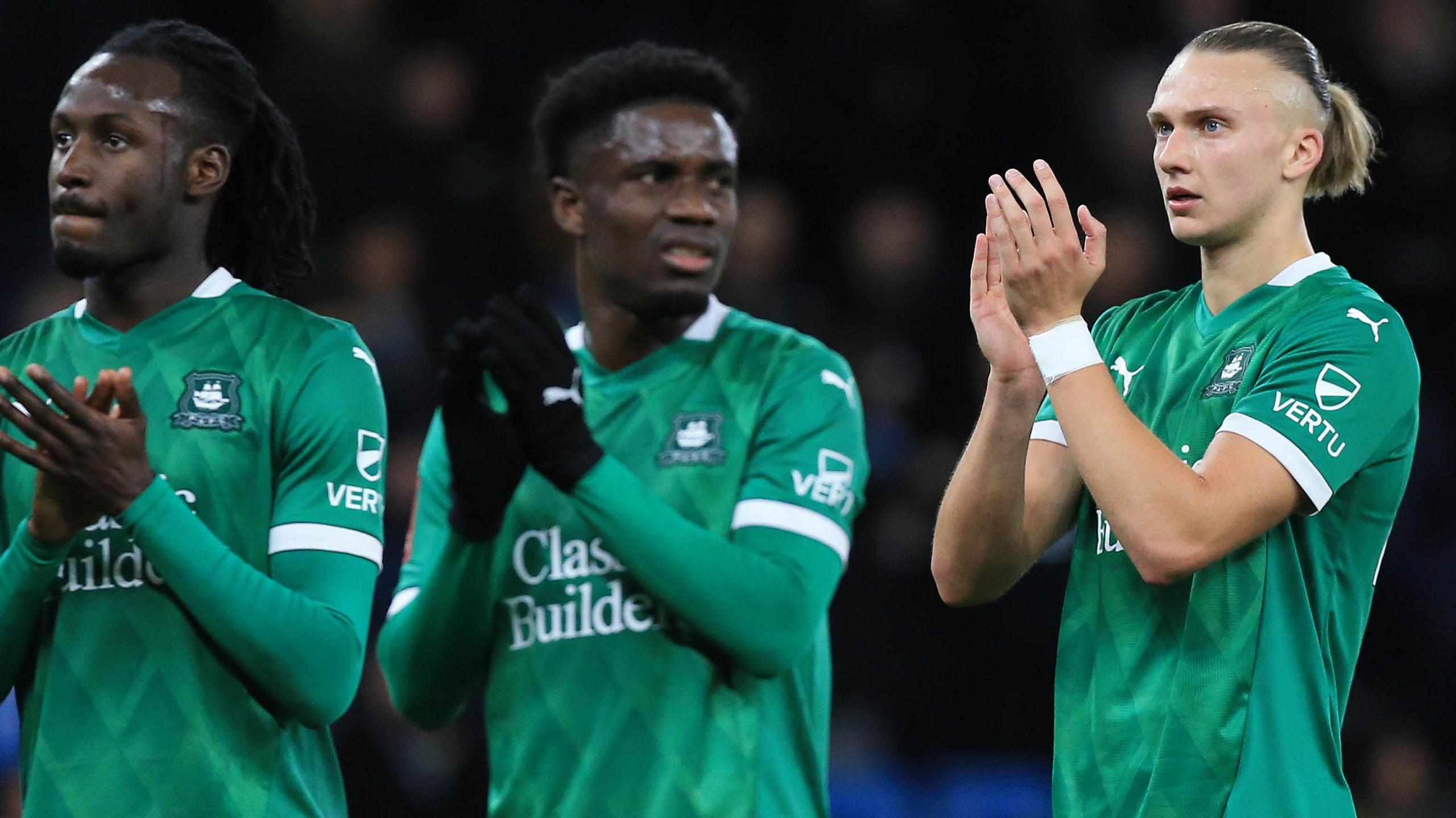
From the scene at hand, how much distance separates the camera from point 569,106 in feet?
14.1

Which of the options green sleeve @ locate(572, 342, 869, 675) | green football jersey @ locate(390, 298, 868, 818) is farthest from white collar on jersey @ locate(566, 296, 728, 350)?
green sleeve @ locate(572, 342, 869, 675)

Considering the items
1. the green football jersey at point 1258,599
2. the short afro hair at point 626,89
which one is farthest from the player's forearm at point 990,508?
the short afro hair at point 626,89

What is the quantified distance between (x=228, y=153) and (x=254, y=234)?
0.67ft

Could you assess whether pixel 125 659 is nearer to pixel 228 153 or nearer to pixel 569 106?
pixel 228 153

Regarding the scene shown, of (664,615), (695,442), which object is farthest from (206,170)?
(664,615)

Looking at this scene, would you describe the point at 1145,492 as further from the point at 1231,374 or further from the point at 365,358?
the point at 365,358

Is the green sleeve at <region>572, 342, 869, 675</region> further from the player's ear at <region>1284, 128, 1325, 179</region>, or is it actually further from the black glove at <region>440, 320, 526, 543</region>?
the player's ear at <region>1284, 128, 1325, 179</region>

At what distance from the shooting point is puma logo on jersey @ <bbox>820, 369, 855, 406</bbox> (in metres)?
4.11

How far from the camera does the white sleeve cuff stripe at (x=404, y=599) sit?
4.02 metres

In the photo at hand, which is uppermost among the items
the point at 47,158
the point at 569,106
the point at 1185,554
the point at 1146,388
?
the point at 47,158

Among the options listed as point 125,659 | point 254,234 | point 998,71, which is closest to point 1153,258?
point 998,71

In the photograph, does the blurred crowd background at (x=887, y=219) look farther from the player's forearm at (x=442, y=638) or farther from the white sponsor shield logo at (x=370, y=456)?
the white sponsor shield logo at (x=370, y=456)

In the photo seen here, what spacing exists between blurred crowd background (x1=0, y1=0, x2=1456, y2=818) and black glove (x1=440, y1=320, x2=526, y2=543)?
2.62 meters

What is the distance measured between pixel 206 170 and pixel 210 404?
500mm
